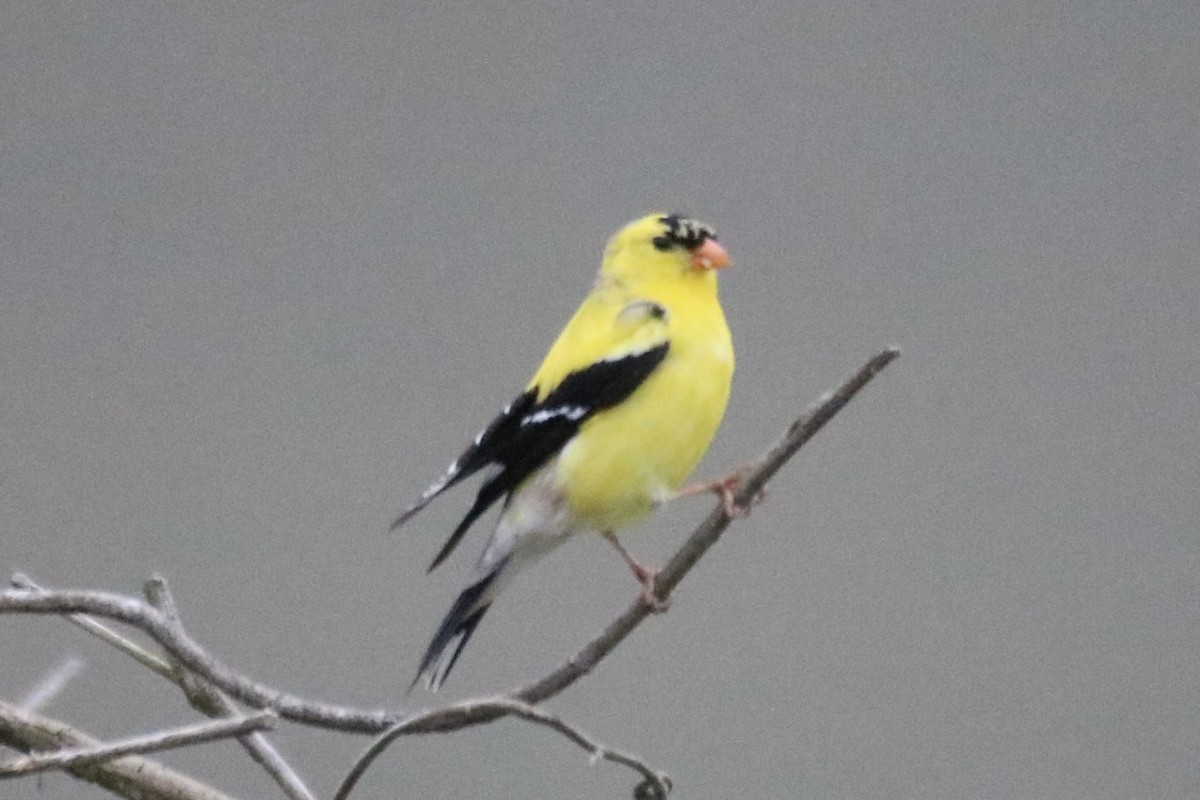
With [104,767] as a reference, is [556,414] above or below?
above

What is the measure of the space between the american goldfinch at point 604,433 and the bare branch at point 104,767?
513 millimetres

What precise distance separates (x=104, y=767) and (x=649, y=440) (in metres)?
0.67

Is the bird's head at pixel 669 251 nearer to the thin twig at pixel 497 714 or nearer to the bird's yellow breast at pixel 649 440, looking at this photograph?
the bird's yellow breast at pixel 649 440

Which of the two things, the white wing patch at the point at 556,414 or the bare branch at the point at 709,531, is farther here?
the white wing patch at the point at 556,414

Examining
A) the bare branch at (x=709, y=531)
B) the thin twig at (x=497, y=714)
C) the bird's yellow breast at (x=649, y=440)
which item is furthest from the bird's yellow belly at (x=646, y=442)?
the thin twig at (x=497, y=714)

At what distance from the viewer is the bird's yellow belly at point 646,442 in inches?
48.6

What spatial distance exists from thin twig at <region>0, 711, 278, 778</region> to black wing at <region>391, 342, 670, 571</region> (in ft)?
1.85

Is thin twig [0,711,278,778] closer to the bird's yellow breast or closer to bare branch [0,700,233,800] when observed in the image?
bare branch [0,700,233,800]

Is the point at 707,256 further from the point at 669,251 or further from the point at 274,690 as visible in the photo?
the point at 274,690

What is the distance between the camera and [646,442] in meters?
1.25

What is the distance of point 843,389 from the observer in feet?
2.04

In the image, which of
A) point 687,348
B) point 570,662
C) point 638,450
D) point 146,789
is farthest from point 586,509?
point 146,789

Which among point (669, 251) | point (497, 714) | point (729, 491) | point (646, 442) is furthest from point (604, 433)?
point (497, 714)

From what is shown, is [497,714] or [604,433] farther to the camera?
[604,433]
